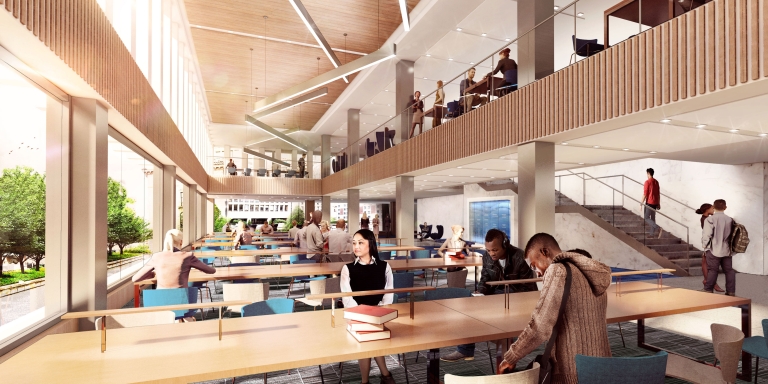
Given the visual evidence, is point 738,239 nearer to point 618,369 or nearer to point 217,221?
point 618,369

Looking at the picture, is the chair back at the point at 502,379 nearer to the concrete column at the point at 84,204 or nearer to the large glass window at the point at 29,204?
the large glass window at the point at 29,204

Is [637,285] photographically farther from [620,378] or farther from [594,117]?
[620,378]

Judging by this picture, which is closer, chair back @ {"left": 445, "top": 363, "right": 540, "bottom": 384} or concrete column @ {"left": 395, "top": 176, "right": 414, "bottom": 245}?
chair back @ {"left": 445, "top": 363, "right": 540, "bottom": 384}

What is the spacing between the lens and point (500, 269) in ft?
14.2

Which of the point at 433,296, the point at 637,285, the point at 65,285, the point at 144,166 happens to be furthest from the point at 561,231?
the point at 65,285

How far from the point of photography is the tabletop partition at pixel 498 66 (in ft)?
16.2

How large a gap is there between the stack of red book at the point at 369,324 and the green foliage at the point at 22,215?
2499 millimetres

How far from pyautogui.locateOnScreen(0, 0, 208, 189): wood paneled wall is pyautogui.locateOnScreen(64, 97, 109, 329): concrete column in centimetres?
31

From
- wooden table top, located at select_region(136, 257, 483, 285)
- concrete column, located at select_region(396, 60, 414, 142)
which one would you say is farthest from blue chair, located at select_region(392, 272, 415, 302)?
concrete column, located at select_region(396, 60, 414, 142)

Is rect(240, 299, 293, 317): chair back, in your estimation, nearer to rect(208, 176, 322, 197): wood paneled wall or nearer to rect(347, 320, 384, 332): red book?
rect(347, 320, 384, 332): red book

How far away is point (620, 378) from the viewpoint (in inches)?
77.4

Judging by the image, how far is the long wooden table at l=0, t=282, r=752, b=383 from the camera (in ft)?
6.66

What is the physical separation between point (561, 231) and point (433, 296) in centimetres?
1140

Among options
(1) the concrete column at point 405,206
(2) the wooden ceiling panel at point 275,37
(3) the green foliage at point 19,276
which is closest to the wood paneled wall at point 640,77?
(1) the concrete column at point 405,206
